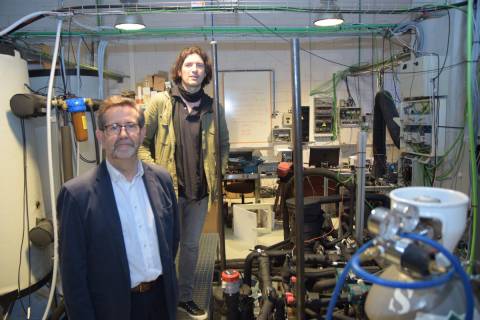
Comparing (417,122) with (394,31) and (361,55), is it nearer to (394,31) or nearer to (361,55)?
(394,31)

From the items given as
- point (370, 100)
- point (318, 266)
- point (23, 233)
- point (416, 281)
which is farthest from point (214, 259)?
point (370, 100)

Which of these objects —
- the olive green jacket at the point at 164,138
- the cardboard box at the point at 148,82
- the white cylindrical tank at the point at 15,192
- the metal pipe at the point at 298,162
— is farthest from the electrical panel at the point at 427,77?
the cardboard box at the point at 148,82

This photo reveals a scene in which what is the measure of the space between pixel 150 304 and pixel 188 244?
655 mm

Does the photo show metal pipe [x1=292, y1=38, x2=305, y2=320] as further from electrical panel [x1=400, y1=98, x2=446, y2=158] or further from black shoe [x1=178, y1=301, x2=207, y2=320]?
electrical panel [x1=400, y1=98, x2=446, y2=158]

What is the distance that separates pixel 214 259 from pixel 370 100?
3837 mm

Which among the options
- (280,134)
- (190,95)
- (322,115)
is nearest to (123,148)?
(190,95)

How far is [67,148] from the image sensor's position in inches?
75.1

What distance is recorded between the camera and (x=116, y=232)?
120 cm

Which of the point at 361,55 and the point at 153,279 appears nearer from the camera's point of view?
the point at 153,279

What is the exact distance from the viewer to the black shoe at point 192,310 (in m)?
1.97

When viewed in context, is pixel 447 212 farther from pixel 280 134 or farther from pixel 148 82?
pixel 148 82

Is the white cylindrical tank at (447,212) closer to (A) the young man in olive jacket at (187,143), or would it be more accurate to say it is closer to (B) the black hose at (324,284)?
(B) the black hose at (324,284)

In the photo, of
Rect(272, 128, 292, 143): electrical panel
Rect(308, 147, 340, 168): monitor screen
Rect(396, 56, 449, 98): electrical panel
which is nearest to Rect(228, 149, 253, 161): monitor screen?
Rect(272, 128, 292, 143): electrical panel

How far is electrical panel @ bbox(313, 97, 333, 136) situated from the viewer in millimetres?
5137
